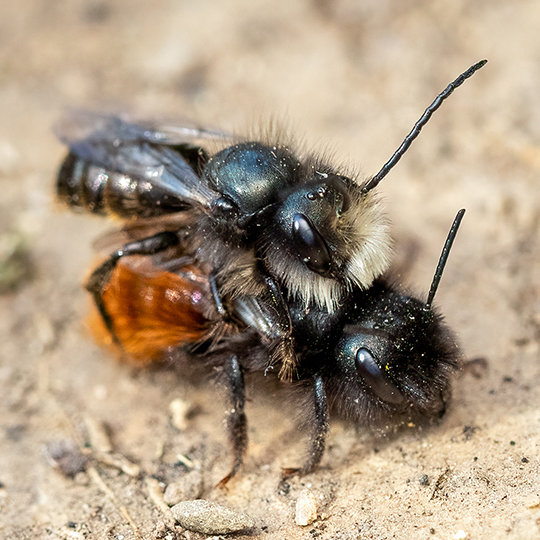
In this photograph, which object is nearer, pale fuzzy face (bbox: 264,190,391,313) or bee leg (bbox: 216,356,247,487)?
pale fuzzy face (bbox: 264,190,391,313)

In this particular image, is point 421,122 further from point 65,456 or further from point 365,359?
point 65,456

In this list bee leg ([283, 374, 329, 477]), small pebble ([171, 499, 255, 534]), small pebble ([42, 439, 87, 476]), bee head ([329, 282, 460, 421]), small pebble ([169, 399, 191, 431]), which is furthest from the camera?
small pebble ([169, 399, 191, 431])

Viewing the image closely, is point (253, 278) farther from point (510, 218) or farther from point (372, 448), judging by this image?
point (510, 218)

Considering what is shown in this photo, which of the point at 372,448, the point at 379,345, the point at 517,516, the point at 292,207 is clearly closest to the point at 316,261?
the point at 292,207

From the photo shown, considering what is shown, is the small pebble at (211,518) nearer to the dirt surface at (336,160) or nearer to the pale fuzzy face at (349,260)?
the dirt surface at (336,160)

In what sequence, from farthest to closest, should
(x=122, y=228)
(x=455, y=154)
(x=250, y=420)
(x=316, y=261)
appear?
(x=455, y=154) < (x=122, y=228) < (x=250, y=420) < (x=316, y=261)

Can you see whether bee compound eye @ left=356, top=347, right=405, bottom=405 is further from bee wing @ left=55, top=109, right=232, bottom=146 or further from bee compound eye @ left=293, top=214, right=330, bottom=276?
bee wing @ left=55, top=109, right=232, bottom=146

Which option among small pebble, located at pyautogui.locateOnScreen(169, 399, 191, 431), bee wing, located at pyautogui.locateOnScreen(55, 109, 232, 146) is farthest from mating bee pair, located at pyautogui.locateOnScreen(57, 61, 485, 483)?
small pebble, located at pyautogui.locateOnScreen(169, 399, 191, 431)

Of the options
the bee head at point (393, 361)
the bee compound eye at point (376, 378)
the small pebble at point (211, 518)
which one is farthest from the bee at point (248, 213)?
the small pebble at point (211, 518)
